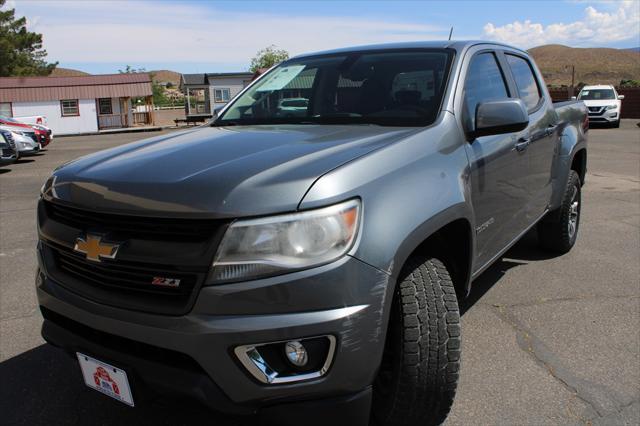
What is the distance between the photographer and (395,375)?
2.17 meters

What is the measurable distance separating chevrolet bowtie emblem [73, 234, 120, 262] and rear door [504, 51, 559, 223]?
271 cm

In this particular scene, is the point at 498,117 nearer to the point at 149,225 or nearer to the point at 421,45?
the point at 421,45

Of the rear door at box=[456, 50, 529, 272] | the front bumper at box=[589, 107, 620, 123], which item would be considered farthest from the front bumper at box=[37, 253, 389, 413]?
the front bumper at box=[589, 107, 620, 123]

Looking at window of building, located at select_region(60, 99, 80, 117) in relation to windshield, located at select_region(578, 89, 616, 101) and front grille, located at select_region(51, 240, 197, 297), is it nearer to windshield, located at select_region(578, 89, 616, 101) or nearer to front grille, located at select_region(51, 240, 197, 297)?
windshield, located at select_region(578, 89, 616, 101)

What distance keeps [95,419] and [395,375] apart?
153 centimetres

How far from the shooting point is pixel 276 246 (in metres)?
1.86

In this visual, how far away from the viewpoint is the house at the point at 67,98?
38125mm

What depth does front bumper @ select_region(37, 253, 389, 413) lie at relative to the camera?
1.82 m

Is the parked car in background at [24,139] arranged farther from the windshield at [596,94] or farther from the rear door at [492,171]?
the windshield at [596,94]

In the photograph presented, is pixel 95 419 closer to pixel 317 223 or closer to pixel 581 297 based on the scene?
pixel 317 223

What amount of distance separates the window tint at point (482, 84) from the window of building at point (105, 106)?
4104cm

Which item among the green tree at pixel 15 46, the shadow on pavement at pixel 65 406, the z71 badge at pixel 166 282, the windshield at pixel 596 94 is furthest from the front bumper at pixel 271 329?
the green tree at pixel 15 46

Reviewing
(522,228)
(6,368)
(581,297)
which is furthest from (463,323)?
(6,368)

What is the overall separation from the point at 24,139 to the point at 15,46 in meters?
48.9
